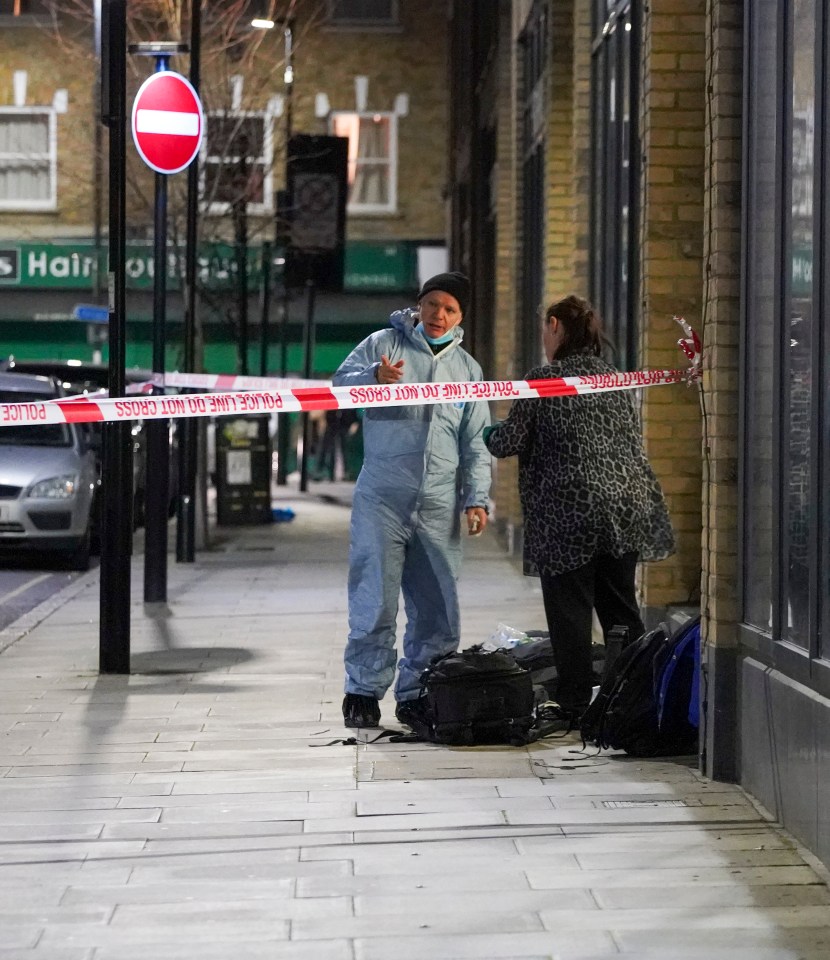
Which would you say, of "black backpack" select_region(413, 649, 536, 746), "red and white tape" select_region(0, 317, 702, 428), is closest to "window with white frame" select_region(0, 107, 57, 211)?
"red and white tape" select_region(0, 317, 702, 428)

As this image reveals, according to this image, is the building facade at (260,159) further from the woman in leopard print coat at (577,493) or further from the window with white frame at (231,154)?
the woman in leopard print coat at (577,493)

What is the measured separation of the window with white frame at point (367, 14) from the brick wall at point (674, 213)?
92.0ft

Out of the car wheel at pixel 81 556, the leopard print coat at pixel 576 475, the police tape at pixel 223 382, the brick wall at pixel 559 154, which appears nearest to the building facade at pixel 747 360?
the leopard print coat at pixel 576 475

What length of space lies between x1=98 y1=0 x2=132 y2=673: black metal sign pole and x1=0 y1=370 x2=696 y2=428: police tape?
0.93 m

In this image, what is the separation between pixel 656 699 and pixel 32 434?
11196 millimetres

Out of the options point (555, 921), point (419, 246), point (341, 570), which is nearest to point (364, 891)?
point (555, 921)

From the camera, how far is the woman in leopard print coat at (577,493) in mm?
7742

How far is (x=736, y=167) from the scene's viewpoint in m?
6.80

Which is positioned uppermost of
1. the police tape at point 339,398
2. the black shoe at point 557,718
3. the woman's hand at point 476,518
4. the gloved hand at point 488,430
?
the police tape at point 339,398

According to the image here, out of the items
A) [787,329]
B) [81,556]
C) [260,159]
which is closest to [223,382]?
[787,329]

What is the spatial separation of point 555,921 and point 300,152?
77.8 feet

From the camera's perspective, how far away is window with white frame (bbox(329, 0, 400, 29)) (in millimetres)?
36688

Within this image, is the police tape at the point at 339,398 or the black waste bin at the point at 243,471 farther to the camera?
the black waste bin at the point at 243,471

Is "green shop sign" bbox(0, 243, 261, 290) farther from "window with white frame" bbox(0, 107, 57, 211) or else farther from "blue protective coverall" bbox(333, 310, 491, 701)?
"blue protective coverall" bbox(333, 310, 491, 701)
